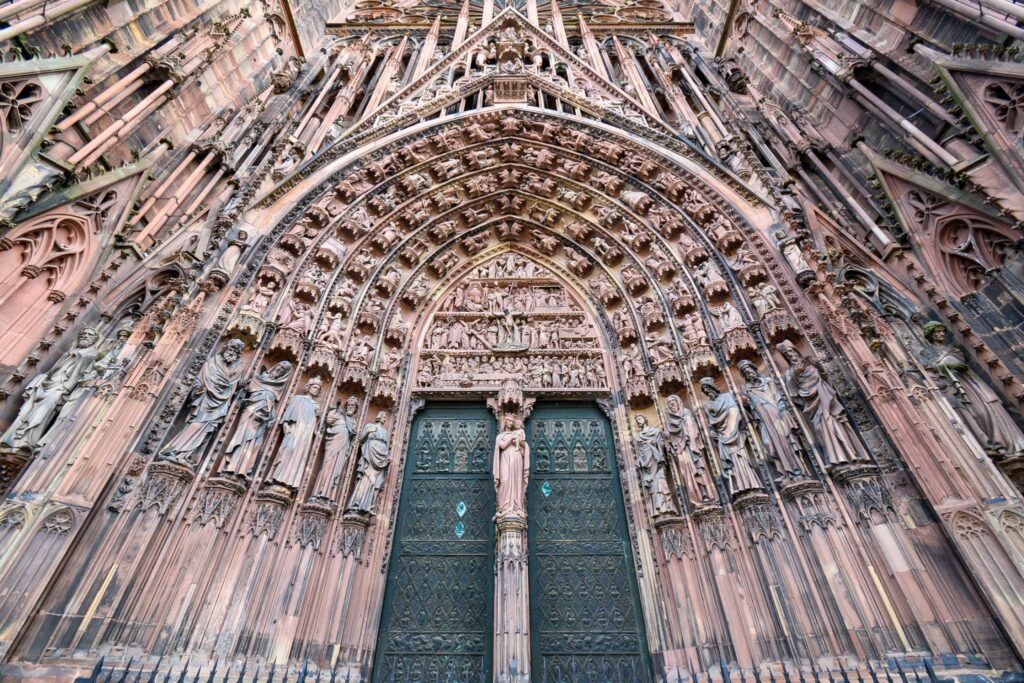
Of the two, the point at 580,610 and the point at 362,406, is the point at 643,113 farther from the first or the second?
the point at 580,610

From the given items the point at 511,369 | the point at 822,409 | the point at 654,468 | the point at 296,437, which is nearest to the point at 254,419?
the point at 296,437

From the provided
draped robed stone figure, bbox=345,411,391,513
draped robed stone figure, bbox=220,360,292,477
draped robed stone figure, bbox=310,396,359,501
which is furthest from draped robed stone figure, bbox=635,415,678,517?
draped robed stone figure, bbox=220,360,292,477

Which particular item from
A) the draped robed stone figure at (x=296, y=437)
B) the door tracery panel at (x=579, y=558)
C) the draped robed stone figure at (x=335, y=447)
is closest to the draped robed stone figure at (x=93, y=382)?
the draped robed stone figure at (x=296, y=437)

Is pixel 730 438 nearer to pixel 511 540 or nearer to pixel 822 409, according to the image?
pixel 822 409

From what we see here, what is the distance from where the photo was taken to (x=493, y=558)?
6.15m

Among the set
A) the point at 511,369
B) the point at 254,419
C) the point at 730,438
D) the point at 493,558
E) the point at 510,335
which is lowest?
the point at 493,558

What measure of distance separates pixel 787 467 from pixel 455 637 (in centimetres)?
401

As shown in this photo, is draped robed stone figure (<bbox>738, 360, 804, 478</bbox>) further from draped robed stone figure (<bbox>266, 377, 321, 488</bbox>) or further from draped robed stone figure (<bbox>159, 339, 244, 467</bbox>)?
draped robed stone figure (<bbox>159, 339, 244, 467</bbox>)

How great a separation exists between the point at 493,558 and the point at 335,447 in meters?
2.28

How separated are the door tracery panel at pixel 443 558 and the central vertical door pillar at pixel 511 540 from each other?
1.49 feet

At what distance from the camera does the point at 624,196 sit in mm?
8852

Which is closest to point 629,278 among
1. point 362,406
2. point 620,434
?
point 620,434

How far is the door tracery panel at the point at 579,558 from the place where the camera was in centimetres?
563

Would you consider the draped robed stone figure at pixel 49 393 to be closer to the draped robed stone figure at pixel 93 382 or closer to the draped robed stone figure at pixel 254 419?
the draped robed stone figure at pixel 93 382
